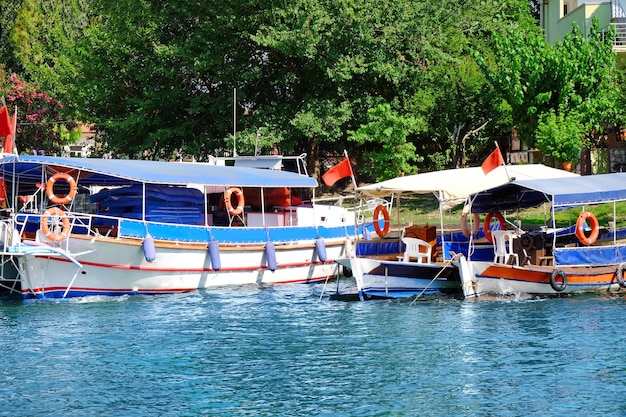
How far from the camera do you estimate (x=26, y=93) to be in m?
64.9

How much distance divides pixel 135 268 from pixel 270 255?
4.31m

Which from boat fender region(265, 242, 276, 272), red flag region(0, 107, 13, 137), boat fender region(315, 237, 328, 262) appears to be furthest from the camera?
boat fender region(315, 237, 328, 262)

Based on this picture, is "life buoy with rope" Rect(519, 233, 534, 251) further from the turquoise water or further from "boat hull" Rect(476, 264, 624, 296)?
the turquoise water

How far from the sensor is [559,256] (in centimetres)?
2653

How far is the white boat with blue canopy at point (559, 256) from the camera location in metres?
26.2

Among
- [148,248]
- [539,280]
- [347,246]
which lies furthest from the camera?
[347,246]

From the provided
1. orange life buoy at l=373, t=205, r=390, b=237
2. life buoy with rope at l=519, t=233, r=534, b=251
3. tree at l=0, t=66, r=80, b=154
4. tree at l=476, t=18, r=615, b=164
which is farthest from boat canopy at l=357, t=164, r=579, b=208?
tree at l=0, t=66, r=80, b=154

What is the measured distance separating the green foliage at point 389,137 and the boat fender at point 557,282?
1879 cm

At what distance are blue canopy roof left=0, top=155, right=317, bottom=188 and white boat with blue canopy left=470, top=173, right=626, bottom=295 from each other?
267 inches

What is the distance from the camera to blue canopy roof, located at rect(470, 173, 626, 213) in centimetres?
2605

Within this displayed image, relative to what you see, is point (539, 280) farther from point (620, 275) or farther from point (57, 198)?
point (57, 198)

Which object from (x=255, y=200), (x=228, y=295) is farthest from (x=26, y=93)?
(x=228, y=295)

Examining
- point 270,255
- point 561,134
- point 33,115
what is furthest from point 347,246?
point 33,115

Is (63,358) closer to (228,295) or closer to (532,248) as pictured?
(228,295)
